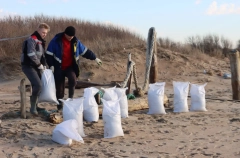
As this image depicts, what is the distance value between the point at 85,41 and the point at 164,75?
17.8 feet

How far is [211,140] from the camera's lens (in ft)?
19.4

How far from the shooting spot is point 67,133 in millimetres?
5391

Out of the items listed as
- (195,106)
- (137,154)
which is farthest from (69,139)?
(195,106)

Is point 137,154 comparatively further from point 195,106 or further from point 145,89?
point 145,89

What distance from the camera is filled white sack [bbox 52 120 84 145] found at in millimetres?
5379

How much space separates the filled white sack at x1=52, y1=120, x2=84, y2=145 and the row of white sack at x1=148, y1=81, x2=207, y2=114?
2609 mm

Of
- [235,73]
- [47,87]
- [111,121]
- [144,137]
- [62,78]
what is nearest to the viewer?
[111,121]

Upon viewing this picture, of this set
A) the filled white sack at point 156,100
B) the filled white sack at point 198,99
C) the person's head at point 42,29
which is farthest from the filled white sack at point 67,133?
the filled white sack at point 198,99

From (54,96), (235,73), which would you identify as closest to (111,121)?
(54,96)

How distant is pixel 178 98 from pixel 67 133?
3.28 m

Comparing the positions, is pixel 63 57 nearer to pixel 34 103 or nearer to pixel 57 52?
pixel 57 52

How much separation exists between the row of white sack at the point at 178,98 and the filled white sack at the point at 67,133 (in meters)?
2.61

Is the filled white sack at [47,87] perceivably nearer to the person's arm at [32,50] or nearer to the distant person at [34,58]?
the distant person at [34,58]

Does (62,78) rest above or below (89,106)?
above
